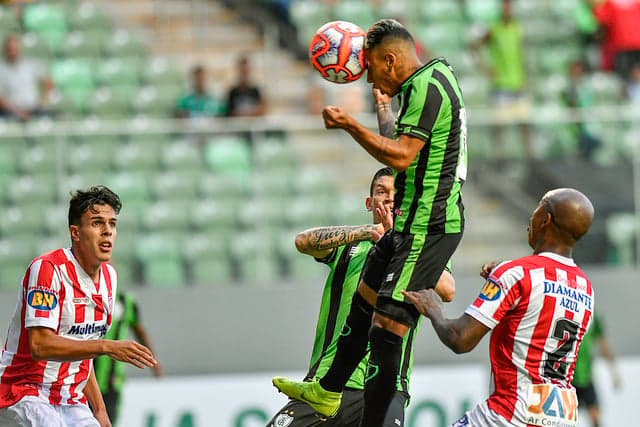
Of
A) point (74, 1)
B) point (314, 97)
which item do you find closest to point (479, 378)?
point (314, 97)

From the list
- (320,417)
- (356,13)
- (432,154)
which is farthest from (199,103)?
(432,154)

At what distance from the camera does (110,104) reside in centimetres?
1297

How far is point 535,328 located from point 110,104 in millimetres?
8542

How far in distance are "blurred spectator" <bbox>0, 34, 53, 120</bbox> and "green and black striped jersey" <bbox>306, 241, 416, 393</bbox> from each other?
6.38 meters

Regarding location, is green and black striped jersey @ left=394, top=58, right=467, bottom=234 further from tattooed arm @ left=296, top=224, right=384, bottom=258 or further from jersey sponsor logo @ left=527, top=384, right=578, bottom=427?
jersey sponsor logo @ left=527, top=384, right=578, bottom=427

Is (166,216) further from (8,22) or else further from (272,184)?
(8,22)

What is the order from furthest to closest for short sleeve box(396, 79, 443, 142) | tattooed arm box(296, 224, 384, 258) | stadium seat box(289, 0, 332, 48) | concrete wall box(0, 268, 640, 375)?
stadium seat box(289, 0, 332, 48)
concrete wall box(0, 268, 640, 375)
tattooed arm box(296, 224, 384, 258)
short sleeve box(396, 79, 443, 142)

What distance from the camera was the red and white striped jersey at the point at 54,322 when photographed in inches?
239

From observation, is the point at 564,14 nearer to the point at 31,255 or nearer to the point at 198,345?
the point at 198,345

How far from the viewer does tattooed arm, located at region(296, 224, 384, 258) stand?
21.2 feet

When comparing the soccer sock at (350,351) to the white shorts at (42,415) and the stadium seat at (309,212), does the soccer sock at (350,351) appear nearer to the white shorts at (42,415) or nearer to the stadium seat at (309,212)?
the white shorts at (42,415)

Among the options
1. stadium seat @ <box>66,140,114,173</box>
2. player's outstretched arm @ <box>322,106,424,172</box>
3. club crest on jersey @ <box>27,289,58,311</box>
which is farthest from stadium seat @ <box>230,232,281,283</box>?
player's outstretched arm @ <box>322,106,424,172</box>

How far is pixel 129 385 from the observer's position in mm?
10969

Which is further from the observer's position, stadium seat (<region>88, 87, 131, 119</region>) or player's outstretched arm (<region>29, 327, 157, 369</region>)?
stadium seat (<region>88, 87, 131, 119</region>)
